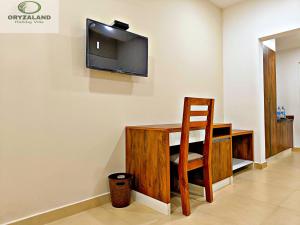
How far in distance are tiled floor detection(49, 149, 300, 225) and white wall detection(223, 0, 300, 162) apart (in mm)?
1179

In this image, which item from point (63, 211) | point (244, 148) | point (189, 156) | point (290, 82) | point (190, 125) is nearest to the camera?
point (63, 211)

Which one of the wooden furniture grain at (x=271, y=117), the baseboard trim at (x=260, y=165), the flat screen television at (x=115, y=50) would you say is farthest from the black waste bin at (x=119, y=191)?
the wooden furniture grain at (x=271, y=117)

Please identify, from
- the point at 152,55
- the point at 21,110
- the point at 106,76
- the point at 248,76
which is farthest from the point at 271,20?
the point at 21,110

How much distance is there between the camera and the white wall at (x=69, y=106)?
5.22ft

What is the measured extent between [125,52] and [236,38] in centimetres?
245

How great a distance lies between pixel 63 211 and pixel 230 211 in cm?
152

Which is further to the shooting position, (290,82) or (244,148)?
(290,82)

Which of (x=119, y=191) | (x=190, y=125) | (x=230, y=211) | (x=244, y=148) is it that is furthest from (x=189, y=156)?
(x=244, y=148)

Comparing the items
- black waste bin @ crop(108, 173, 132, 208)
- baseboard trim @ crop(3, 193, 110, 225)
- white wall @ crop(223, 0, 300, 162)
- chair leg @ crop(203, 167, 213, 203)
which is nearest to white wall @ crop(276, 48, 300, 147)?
white wall @ crop(223, 0, 300, 162)

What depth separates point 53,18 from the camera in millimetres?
1821

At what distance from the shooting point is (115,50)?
2.13 meters

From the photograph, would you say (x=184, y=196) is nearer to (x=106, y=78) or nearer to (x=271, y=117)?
(x=106, y=78)

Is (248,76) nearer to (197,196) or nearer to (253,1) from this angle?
(253,1)

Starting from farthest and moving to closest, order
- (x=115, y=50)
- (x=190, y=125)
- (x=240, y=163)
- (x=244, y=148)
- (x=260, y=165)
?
(x=244, y=148)
(x=260, y=165)
(x=240, y=163)
(x=115, y=50)
(x=190, y=125)
